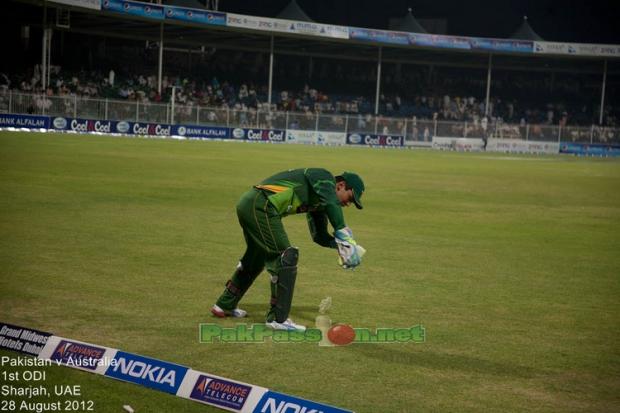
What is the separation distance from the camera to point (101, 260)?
38.2 ft

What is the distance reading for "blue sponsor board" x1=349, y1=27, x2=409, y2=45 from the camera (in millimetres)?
57219

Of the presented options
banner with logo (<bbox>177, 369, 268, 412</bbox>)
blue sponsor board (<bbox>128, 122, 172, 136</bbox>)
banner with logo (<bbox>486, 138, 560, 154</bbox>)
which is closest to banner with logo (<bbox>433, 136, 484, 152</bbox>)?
banner with logo (<bbox>486, 138, 560, 154</bbox>)

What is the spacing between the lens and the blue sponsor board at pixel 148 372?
6141 mm

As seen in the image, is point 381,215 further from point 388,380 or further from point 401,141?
point 401,141

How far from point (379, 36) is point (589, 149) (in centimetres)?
1706

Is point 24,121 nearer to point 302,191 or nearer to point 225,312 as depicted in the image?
point 225,312

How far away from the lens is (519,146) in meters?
56.6

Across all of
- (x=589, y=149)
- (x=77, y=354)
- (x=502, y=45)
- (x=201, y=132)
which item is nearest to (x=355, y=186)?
(x=77, y=354)

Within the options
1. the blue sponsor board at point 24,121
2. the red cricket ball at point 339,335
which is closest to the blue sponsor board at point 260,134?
the blue sponsor board at point 24,121

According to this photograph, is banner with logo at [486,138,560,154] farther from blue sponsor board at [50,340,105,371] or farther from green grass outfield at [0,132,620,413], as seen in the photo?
Result: blue sponsor board at [50,340,105,371]

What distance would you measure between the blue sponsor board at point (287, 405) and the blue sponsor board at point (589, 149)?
5487 centimetres

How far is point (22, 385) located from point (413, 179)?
77.8 ft

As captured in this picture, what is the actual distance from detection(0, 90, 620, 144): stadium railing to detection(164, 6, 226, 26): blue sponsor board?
18.3 feet

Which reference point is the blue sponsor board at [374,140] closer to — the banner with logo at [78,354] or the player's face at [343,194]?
the player's face at [343,194]
